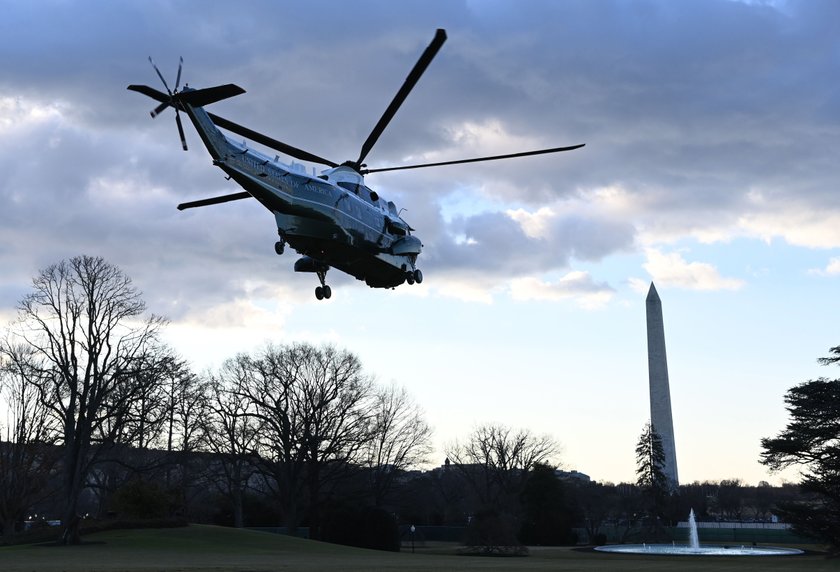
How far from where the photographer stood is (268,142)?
31.5 meters

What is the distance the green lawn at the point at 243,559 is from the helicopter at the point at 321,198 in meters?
11.3

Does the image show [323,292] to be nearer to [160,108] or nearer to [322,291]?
[322,291]

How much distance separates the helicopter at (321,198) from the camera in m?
26.9

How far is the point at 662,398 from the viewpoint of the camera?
98.1m

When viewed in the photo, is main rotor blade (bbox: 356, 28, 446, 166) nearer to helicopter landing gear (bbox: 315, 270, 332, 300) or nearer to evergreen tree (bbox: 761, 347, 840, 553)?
helicopter landing gear (bbox: 315, 270, 332, 300)

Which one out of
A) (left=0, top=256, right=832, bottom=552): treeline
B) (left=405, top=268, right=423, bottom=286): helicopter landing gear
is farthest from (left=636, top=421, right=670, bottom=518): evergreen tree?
(left=405, top=268, right=423, bottom=286): helicopter landing gear

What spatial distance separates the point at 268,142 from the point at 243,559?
20.6 metres

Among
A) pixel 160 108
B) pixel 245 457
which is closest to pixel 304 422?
pixel 245 457

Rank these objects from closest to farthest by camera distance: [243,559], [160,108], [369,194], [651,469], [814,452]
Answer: [160,108], [369,194], [243,559], [814,452], [651,469]

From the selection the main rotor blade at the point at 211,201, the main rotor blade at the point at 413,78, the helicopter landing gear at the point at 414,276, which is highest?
the main rotor blade at the point at 413,78

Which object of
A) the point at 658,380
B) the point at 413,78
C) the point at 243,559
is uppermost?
the point at 658,380

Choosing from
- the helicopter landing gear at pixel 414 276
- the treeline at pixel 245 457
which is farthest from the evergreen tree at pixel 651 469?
the helicopter landing gear at pixel 414 276

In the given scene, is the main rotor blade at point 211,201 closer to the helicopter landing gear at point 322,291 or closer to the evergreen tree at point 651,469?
the helicopter landing gear at point 322,291

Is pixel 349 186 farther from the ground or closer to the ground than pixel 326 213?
farther from the ground
